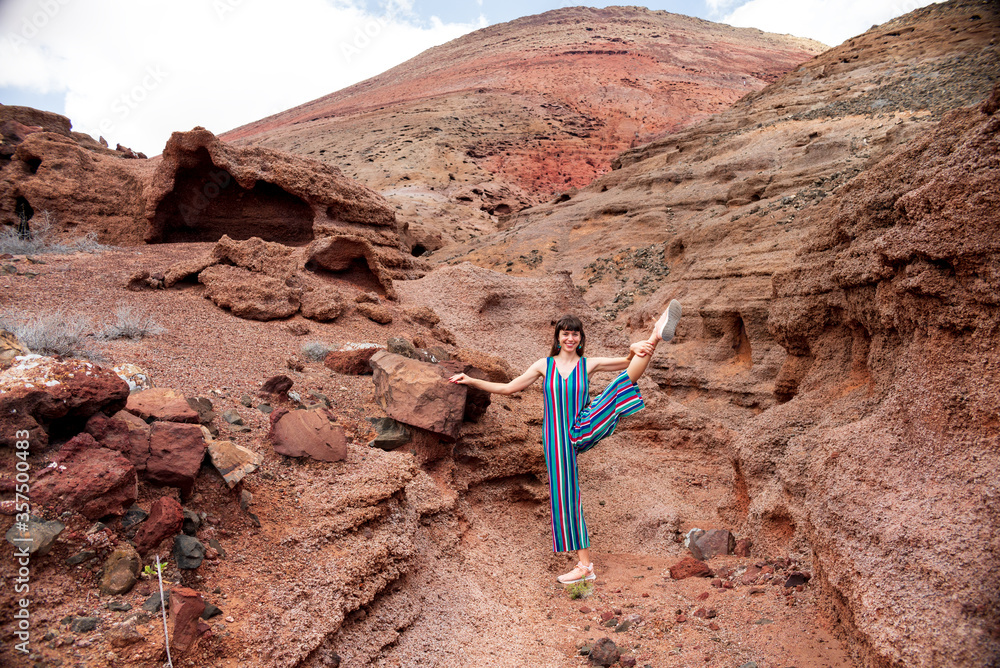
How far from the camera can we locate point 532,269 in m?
13.1

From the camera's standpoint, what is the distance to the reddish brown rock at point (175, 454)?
95.0 inches

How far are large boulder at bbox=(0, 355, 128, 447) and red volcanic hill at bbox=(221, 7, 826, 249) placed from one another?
602 inches

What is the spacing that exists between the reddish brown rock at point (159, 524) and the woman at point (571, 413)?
172 centimetres

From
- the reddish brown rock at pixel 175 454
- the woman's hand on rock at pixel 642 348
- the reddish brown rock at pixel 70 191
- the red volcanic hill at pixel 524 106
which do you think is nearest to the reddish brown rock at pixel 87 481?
the reddish brown rock at pixel 175 454

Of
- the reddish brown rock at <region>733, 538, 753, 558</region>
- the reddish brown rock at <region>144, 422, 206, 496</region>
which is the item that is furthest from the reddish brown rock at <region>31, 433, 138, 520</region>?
the reddish brown rock at <region>733, 538, 753, 558</region>

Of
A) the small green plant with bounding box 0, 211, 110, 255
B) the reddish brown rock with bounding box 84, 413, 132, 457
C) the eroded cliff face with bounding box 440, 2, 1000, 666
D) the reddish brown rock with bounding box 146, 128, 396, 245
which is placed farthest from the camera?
the reddish brown rock with bounding box 146, 128, 396, 245

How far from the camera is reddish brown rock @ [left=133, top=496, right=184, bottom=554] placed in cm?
217

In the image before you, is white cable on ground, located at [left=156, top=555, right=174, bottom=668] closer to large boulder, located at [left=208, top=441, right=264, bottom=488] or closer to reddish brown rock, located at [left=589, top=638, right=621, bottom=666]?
large boulder, located at [left=208, top=441, right=264, bottom=488]

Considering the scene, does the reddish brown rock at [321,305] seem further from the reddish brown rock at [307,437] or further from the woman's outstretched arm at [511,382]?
the reddish brown rock at [307,437]

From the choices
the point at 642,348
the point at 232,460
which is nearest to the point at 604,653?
the point at 642,348

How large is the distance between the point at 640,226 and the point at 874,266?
Answer: 10.0 m

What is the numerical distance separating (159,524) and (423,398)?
1585 mm

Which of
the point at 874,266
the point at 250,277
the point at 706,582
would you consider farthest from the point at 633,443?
the point at 250,277

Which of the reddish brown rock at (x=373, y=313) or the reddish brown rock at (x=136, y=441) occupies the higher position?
the reddish brown rock at (x=373, y=313)
